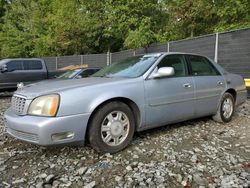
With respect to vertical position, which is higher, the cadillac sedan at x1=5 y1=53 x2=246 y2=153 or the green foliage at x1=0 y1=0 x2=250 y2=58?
the green foliage at x1=0 y1=0 x2=250 y2=58

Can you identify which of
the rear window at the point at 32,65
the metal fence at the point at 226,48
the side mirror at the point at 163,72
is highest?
the metal fence at the point at 226,48

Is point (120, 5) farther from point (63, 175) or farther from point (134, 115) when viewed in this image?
point (63, 175)

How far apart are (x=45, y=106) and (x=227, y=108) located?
3795 mm

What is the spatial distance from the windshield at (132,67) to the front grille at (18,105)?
1.52 meters

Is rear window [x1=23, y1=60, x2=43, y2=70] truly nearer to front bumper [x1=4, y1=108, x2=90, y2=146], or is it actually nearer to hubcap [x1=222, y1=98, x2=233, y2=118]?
hubcap [x1=222, y1=98, x2=233, y2=118]

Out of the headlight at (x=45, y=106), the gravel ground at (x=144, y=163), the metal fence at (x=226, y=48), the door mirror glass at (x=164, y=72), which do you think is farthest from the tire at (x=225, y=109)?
the headlight at (x=45, y=106)

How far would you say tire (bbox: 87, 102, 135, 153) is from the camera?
402cm

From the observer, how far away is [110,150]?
4.16 meters

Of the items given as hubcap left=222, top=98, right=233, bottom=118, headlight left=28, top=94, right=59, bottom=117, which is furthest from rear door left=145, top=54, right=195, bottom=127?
headlight left=28, top=94, right=59, bottom=117

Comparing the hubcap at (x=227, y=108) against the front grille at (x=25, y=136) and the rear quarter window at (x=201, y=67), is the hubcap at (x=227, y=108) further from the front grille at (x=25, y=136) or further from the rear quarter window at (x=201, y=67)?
the front grille at (x=25, y=136)

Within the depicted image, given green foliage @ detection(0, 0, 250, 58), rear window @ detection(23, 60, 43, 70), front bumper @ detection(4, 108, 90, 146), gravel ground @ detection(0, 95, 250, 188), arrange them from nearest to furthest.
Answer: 1. gravel ground @ detection(0, 95, 250, 188)
2. front bumper @ detection(4, 108, 90, 146)
3. rear window @ detection(23, 60, 43, 70)
4. green foliage @ detection(0, 0, 250, 58)

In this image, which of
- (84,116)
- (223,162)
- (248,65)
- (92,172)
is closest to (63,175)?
(92,172)

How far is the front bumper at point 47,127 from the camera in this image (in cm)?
369

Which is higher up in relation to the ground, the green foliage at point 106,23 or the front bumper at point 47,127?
the green foliage at point 106,23
